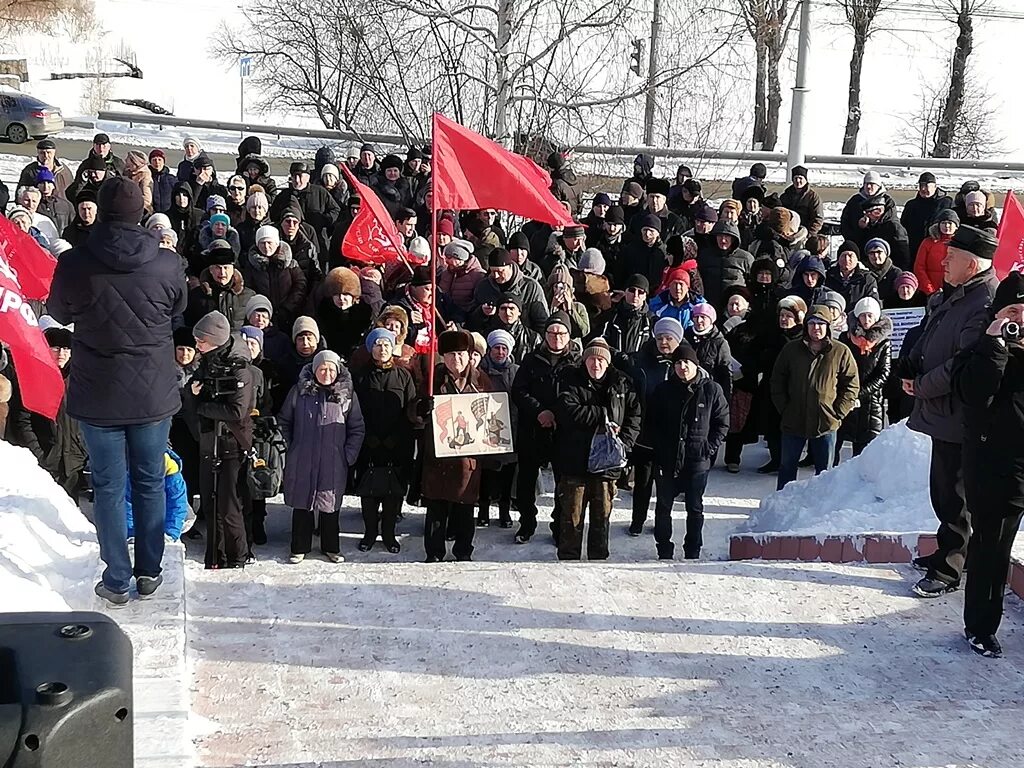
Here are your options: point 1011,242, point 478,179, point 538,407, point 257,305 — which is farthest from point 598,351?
point 257,305

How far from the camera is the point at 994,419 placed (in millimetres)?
4930

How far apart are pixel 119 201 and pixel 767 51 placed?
69.6 ft

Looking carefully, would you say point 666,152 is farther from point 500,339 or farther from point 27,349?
point 27,349

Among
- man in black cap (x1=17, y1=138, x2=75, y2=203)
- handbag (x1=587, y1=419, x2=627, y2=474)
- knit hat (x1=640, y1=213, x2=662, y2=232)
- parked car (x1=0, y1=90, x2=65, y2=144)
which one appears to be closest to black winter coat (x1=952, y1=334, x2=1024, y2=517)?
handbag (x1=587, y1=419, x2=627, y2=474)

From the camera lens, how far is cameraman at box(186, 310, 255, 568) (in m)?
7.15

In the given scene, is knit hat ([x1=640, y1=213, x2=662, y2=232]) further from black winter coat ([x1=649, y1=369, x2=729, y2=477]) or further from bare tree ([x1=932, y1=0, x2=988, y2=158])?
bare tree ([x1=932, y1=0, x2=988, y2=158])

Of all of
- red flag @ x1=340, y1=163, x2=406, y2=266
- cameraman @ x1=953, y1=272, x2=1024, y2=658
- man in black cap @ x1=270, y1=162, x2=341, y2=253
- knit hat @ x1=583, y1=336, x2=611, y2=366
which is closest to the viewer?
cameraman @ x1=953, y1=272, x2=1024, y2=658

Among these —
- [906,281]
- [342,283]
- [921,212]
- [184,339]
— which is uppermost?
[921,212]

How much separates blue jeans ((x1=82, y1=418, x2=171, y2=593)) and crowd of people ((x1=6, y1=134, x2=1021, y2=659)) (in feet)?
0.04

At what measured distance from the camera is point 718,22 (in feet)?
58.2

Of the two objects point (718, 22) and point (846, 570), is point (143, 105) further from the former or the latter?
point (846, 570)

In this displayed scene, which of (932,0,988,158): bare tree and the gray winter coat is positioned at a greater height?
(932,0,988,158): bare tree

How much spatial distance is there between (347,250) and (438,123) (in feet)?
8.62

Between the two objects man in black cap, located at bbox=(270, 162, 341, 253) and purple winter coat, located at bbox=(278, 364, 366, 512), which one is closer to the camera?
purple winter coat, located at bbox=(278, 364, 366, 512)
